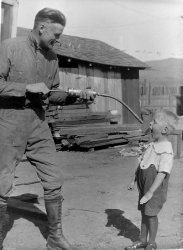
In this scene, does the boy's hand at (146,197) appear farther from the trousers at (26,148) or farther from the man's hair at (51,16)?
the man's hair at (51,16)

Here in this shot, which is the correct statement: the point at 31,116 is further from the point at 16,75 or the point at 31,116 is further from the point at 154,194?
the point at 154,194

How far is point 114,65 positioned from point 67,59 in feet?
9.07

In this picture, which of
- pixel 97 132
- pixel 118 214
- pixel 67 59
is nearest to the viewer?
pixel 118 214

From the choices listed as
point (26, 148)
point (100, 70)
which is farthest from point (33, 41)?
point (100, 70)

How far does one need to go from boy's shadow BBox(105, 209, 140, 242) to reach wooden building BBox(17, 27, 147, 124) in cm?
1024

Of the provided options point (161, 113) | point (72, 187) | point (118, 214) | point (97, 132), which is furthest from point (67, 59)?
point (161, 113)

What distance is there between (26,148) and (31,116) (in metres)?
0.30

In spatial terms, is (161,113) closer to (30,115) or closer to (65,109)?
(30,115)

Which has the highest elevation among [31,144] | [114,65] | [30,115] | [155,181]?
[114,65]

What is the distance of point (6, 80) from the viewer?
3582mm

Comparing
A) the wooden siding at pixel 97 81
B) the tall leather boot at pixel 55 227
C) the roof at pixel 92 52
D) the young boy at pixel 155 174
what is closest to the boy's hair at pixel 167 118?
the young boy at pixel 155 174

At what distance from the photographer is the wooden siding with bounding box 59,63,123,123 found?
15781mm

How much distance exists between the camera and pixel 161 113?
3.53 metres

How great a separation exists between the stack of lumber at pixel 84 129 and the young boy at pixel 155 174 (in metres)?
8.26
